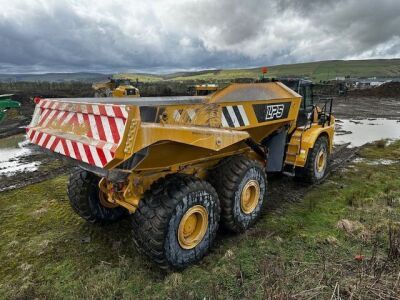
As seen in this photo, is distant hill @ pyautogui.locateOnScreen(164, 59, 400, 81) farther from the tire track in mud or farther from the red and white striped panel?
the red and white striped panel

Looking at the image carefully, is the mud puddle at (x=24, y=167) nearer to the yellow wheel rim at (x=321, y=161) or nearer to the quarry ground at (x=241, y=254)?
the quarry ground at (x=241, y=254)

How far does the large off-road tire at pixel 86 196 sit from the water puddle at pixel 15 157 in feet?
13.1

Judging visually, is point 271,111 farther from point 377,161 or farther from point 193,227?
point 377,161

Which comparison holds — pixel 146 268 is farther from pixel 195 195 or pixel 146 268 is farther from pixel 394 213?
pixel 394 213

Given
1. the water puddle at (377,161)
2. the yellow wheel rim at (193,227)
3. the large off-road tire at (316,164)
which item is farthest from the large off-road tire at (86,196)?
the water puddle at (377,161)

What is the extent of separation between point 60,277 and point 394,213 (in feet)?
17.0

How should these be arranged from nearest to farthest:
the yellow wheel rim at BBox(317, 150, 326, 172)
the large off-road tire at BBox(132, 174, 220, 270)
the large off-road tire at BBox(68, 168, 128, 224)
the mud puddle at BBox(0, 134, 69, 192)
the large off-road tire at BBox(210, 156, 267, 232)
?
the large off-road tire at BBox(132, 174, 220, 270)
the large off-road tire at BBox(210, 156, 267, 232)
the large off-road tire at BBox(68, 168, 128, 224)
the yellow wheel rim at BBox(317, 150, 326, 172)
the mud puddle at BBox(0, 134, 69, 192)

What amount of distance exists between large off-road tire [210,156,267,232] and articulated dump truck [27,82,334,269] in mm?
15

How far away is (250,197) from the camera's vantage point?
5.16 meters

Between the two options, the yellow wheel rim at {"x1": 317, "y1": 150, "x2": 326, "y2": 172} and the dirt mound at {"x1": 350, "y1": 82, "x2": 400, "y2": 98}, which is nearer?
the yellow wheel rim at {"x1": 317, "y1": 150, "x2": 326, "y2": 172}

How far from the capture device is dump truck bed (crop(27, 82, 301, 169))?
3.15m

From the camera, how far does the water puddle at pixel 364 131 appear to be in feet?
40.3

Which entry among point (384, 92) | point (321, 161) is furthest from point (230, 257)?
point (384, 92)

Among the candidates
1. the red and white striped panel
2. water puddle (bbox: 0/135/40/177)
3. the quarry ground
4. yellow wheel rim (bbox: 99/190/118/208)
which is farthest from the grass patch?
the red and white striped panel
